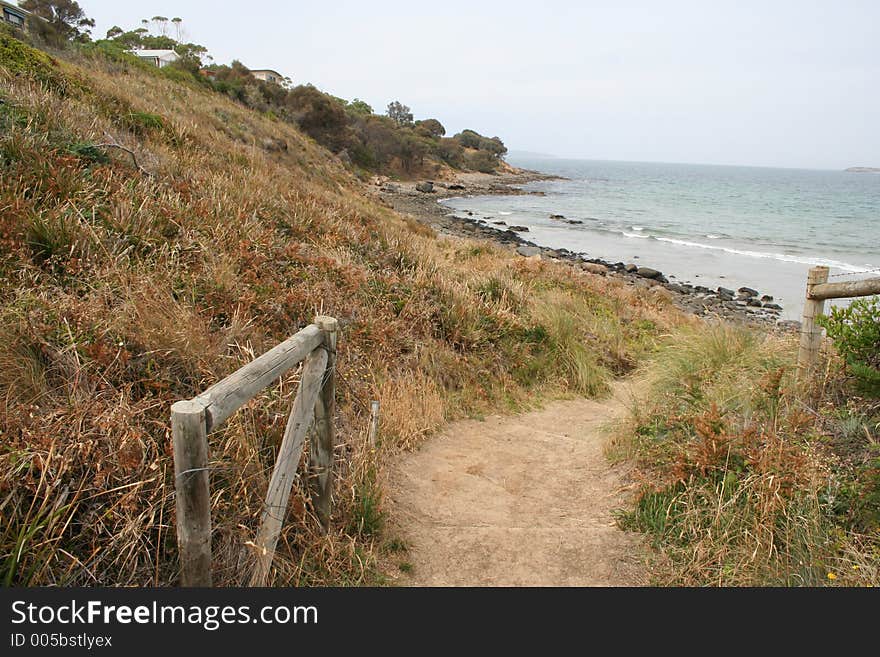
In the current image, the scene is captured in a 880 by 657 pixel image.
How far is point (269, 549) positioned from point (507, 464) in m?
3.08

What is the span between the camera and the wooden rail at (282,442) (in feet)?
7.61

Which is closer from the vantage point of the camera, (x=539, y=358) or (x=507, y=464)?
(x=507, y=464)

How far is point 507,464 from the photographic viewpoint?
579cm

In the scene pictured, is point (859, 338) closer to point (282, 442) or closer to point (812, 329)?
point (812, 329)

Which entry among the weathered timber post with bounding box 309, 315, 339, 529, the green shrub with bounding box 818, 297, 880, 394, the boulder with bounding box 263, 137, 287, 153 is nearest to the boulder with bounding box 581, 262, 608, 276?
the boulder with bounding box 263, 137, 287, 153

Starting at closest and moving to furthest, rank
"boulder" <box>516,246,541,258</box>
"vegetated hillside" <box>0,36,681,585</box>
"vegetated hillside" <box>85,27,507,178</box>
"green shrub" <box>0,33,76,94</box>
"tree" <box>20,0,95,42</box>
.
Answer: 1. "vegetated hillside" <box>0,36,681,585</box>
2. "green shrub" <box>0,33,76,94</box>
3. "boulder" <box>516,246,541,258</box>
4. "vegetated hillside" <box>85,27,507,178</box>
5. "tree" <box>20,0,95,42</box>

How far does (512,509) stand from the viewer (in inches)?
193

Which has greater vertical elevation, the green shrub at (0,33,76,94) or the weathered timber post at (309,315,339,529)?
the green shrub at (0,33,76,94)

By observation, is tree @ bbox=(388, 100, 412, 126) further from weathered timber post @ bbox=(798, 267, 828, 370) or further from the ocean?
weathered timber post @ bbox=(798, 267, 828, 370)

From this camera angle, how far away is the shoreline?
18.7m

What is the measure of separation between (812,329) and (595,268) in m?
18.9

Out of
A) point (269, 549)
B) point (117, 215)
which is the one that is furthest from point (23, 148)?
point (269, 549)

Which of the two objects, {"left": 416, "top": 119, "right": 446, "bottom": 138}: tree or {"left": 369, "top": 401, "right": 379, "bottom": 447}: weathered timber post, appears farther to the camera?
{"left": 416, "top": 119, "right": 446, "bottom": 138}: tree

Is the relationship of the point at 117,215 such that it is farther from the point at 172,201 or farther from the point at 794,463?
the point at 794,463
